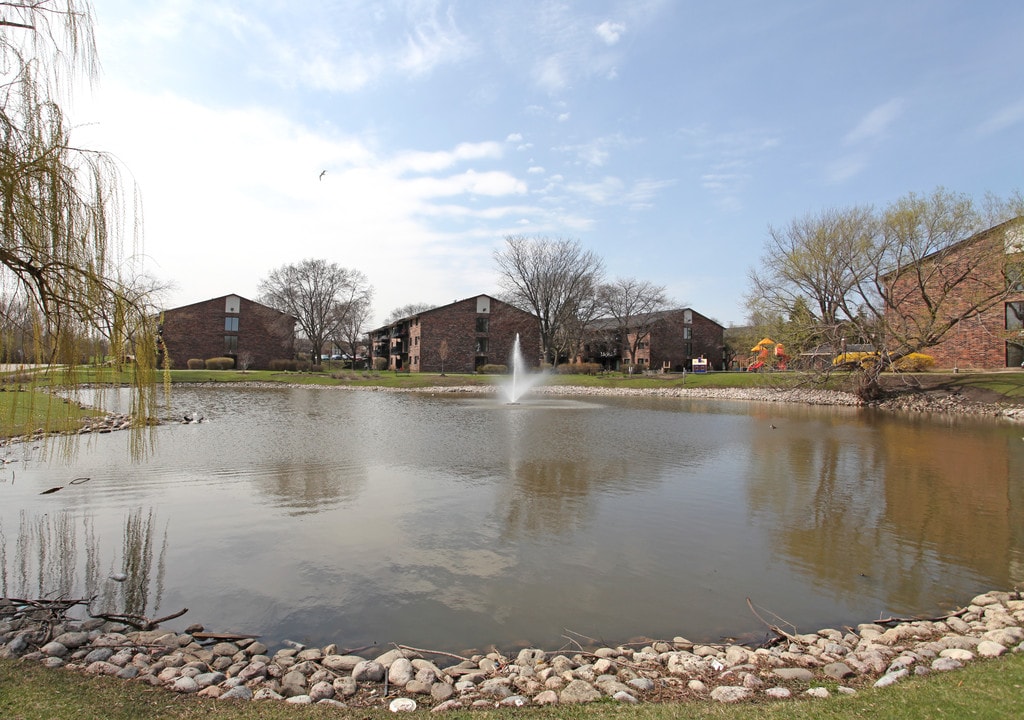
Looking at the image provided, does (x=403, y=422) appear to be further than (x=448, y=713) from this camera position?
Yes

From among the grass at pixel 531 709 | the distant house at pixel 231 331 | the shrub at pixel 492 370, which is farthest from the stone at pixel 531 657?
the distant house at pixel 231 331

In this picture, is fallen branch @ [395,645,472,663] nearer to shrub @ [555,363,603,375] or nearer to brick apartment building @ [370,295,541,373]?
shrub @ [555,363,603,375]

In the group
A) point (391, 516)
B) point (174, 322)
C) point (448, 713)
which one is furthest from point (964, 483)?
point (174, 322)

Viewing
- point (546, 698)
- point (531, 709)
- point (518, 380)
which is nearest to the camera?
point (531, 709)

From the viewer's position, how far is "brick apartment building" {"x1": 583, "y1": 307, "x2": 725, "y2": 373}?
71.9 meters

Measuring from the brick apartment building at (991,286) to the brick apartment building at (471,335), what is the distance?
1486 inches

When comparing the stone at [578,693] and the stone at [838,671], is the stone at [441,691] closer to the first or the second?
the stone at [578,693]

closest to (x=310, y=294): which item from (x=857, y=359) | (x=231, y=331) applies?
(x=231, y=331)

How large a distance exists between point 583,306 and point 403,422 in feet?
151

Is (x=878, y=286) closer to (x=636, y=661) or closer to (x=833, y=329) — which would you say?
(x=833, y=329)

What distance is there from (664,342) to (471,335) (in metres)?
25.2

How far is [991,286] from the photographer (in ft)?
97.5

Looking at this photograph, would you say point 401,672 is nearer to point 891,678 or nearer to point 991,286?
point 891,678

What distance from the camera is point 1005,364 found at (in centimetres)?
3706
